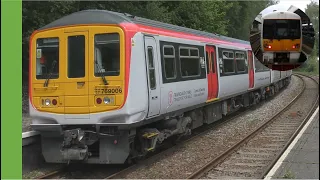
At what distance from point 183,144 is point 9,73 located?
4.71 m

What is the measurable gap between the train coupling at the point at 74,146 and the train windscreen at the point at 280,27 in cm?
572

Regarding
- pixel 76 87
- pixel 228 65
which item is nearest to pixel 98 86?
pixel 76 87

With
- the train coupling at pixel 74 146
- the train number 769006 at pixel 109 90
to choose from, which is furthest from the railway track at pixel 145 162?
the train number 769006 at pixel 109 90

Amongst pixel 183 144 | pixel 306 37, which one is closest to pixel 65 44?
pixel 183 144

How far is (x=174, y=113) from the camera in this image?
910 centimetres

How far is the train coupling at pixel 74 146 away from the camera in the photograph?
711 cm

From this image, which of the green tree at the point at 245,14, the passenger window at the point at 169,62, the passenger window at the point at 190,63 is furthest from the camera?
the passenger window at the point at 190,63

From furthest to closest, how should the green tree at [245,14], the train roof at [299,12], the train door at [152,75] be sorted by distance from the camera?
the train door at [152,75]
the green tree at [245,14]
the train roof at [299,12]

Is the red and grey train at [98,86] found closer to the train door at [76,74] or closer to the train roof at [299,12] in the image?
the train door at [76,74]

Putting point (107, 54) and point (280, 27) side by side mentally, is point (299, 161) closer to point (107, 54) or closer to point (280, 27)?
point (107, 54)

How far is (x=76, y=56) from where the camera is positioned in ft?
24.1

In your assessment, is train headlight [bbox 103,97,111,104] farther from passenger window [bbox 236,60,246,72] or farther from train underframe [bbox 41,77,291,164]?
passenger window [bbox 236,60,246,72]

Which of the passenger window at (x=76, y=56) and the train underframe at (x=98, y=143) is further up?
the passenger window at (x=76, y=56)

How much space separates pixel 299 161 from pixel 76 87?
420 cm
